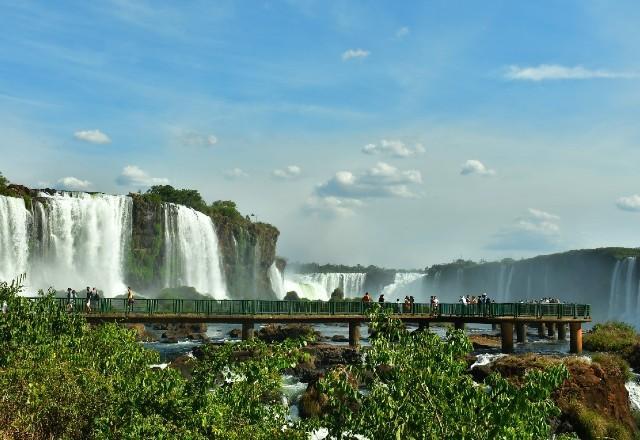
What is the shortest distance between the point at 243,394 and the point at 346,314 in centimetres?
2827

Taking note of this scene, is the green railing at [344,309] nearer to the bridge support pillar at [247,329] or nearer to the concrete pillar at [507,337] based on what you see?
the bridge support pillar at [247,329]

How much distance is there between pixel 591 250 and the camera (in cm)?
10444

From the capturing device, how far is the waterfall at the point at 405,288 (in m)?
130

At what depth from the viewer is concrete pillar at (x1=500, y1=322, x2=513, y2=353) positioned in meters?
39.3

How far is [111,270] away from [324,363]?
45.1 metres

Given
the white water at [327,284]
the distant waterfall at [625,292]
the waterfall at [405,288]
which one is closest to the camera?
the distant waterfall at [625,292]

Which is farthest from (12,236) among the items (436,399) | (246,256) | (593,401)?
(436,399)

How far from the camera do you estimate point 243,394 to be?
12523 mm

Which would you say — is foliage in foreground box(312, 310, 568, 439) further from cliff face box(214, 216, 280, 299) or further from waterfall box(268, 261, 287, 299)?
waterfall box(268, 261, 287, 299)

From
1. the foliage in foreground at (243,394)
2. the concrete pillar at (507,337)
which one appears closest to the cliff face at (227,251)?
the concrete pillar at (507,337)

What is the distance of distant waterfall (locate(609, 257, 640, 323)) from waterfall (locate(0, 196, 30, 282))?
65081mm

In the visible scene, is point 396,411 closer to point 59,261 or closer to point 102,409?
point 102,409

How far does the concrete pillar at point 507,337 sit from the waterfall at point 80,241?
139ft

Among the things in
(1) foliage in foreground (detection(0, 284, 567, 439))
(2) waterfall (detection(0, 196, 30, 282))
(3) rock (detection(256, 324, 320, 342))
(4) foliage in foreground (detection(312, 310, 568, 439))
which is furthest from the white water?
(4) foliage in foreground (detection(312, 310, 568, 439))
